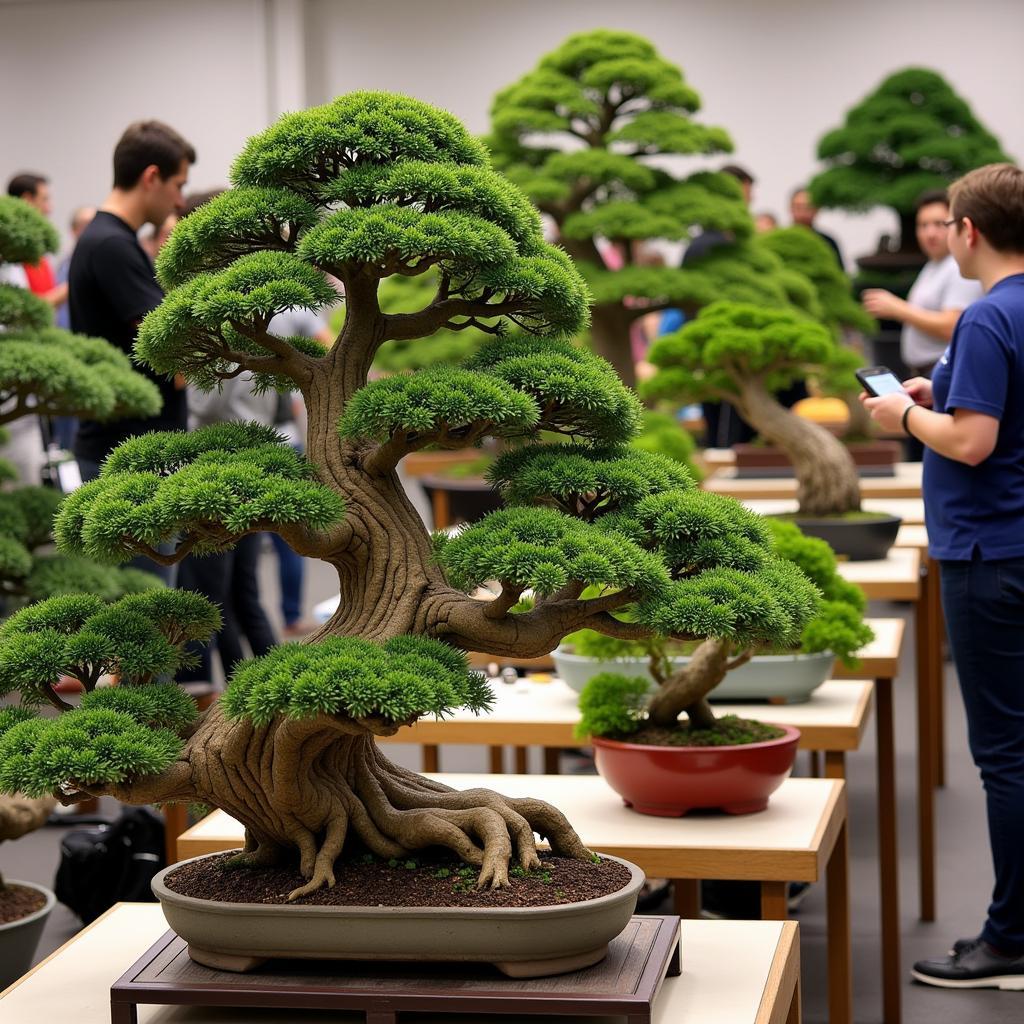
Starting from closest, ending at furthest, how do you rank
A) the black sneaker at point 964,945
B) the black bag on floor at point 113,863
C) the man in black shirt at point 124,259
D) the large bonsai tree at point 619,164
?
the black sneaker at point 964,945 < the black bag on floor at point 113,863 < the man in black shirt at point 124,259 < the large bonsai tree at point 619,164

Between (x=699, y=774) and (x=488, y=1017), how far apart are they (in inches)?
20.6

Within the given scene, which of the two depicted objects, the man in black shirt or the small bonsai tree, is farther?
the man in black shirt

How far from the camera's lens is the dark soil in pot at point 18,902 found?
2.42 meters

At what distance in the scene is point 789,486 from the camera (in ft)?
14.7

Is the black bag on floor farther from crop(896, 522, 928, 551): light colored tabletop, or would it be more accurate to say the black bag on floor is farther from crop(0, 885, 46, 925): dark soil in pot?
crop(896, 522, 928, 551): light colored tabletop

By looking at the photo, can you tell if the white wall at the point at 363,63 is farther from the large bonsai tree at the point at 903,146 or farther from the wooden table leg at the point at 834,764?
the wooden table leg at the point at 834,764

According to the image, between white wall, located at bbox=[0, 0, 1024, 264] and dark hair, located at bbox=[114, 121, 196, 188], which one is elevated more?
white wall, located at bbox=[0, 0, 1024, 264]

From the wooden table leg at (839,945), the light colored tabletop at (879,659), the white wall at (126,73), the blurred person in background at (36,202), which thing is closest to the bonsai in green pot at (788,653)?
the light colored tabletop at (879,659)

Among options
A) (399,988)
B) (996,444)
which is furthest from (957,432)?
(399,988)

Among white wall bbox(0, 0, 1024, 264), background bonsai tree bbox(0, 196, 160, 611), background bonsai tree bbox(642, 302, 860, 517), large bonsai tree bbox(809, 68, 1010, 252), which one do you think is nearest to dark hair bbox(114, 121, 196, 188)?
background bonsai tree bbox(0, 196, 160, 611)

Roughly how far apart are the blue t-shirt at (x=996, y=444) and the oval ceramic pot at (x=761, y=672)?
0.89 ft

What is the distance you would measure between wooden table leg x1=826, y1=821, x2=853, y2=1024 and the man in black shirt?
165 centimetres

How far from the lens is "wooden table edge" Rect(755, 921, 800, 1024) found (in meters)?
1.41

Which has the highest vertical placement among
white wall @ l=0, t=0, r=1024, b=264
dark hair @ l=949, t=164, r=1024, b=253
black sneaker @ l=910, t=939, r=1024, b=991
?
white wall @ l=0, t=0, r=1024, b=264
